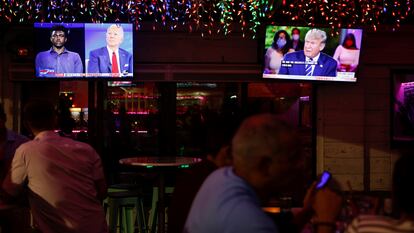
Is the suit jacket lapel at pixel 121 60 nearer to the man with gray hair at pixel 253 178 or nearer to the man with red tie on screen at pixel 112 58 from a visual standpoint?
the man with red tie on screen at pixel 112 58

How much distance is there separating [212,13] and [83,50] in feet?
7.10

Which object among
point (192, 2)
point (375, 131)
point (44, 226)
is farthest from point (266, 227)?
point (375, 131)

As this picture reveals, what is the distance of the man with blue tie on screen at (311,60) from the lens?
8.10m

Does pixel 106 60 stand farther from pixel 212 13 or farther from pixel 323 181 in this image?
pixel 323 181

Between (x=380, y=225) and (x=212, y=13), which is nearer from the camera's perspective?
(x=380, y=225)

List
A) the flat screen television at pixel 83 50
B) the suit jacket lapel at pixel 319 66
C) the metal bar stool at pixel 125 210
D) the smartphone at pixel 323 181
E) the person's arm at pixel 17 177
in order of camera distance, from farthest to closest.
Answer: the suit jacket lapel at pixel 319 66
the flat screen television at pixel 83 50
the metal bar stool at pixel 125 210
the person's arm at pixel 17 177
the smartphone at pixel 323 181

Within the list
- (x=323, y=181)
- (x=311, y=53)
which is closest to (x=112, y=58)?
(x=311, y=53)

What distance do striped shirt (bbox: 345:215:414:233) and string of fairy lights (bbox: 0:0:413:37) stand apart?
5.95m

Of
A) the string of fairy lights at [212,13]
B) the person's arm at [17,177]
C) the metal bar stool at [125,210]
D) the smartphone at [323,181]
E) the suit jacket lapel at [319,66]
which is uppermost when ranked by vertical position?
the string of fairy lights at [212,13]

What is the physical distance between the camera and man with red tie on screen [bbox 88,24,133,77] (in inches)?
311

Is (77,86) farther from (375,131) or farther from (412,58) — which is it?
(412,58)

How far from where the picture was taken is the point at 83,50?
797 cm

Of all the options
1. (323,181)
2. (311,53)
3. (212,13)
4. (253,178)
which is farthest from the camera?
(212,13)

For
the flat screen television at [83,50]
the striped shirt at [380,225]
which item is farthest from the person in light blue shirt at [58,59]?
the striped shirt at [380,225]
